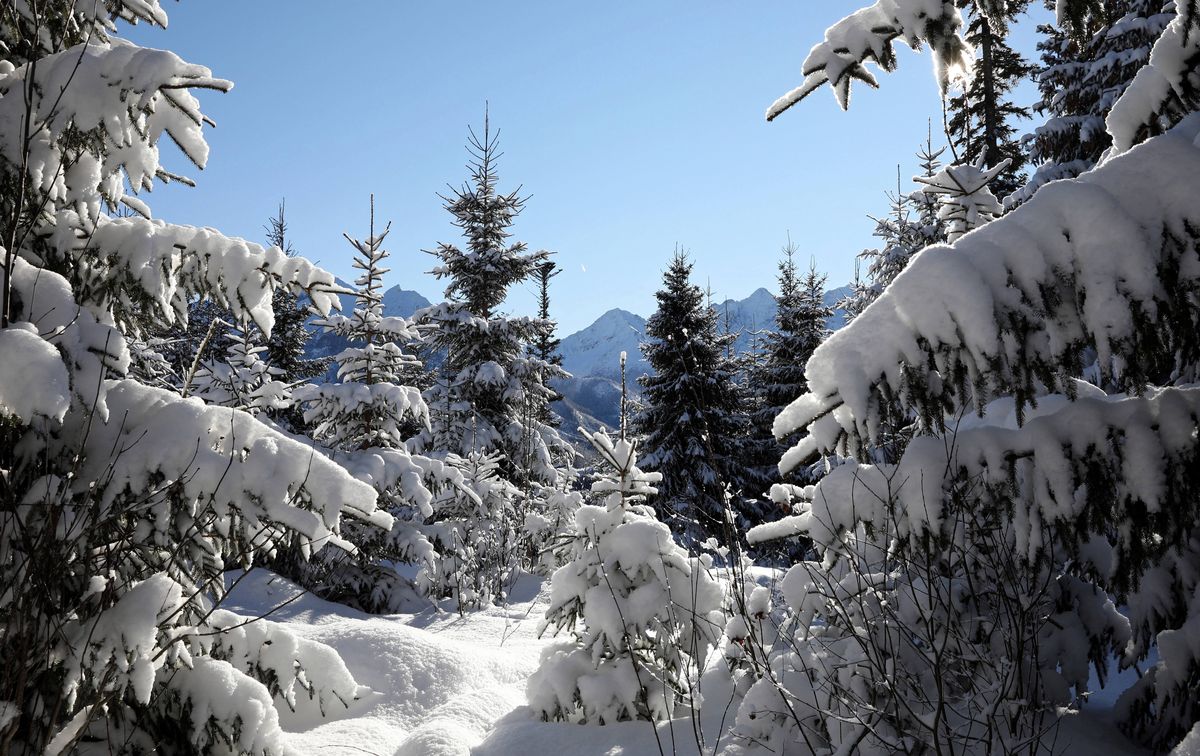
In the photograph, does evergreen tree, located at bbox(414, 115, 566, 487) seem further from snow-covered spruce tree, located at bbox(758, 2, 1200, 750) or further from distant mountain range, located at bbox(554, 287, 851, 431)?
distant mountain range, located at bbox(554, 287, 851, 431)

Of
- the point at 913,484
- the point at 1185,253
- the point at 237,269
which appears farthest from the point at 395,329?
the point at 1185,253

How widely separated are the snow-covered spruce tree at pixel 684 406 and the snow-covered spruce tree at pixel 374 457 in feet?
30.5

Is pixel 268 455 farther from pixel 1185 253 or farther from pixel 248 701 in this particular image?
pixel 1185 253

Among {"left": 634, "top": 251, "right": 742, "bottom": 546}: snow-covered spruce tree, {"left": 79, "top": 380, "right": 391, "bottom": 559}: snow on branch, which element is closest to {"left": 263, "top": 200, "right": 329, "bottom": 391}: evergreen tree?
{"left": 634, "top": 251, "right": 742, "bottom": 546}: snow-covered spruce tree

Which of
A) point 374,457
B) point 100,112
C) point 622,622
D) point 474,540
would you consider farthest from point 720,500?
point 474,540

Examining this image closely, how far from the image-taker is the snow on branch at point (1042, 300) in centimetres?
189

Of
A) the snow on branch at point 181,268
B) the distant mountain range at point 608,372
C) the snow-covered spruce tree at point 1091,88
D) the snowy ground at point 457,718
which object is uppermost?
the distant mountain range at point 608,372

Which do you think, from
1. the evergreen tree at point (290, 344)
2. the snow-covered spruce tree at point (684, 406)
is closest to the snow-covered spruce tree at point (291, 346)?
the evergreen tree at point (290, 344)

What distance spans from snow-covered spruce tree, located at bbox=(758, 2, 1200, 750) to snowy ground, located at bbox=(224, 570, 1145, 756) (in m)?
0.88

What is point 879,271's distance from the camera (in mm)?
14148

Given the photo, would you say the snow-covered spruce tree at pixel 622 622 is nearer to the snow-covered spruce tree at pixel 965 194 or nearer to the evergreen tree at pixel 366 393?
the snow-covered spruce tree at pixel 965 194

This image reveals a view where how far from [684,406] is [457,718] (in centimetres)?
1507

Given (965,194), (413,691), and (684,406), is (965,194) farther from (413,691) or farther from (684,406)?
(684,406)

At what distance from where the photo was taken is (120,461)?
8.24ft
